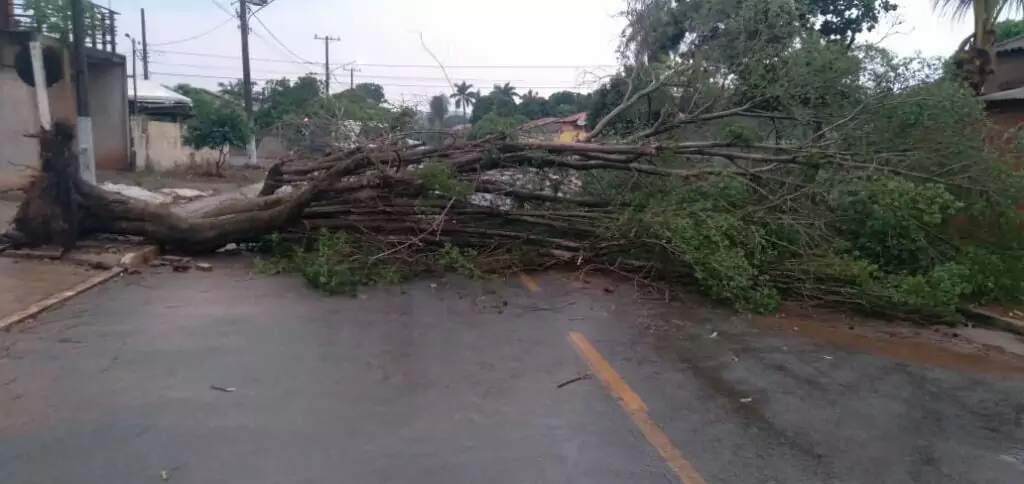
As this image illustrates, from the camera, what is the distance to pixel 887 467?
4777 mm

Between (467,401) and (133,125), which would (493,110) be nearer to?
(467,401)

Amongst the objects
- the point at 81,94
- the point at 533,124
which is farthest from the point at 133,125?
the point at 533,124

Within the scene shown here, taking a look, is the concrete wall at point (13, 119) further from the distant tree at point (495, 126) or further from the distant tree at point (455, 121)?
the distant tree at point (495, 126)

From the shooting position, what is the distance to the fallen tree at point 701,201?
9.41 metres

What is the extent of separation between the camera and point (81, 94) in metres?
17.5

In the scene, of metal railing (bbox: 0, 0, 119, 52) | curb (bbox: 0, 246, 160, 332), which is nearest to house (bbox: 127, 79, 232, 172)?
metal railing (bbox: 0, 0, 119, 52)

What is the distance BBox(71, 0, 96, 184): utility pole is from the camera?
16.4 metres

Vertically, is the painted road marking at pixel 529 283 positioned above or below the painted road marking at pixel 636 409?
below

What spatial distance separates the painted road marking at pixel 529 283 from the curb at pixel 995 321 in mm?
4776

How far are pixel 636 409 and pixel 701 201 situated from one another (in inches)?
187

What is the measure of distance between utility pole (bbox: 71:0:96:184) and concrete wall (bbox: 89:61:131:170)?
998 cm

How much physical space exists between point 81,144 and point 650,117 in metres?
12.6

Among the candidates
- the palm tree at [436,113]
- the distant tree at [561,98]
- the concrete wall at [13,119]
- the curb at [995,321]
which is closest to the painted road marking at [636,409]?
the curb at [995,321]

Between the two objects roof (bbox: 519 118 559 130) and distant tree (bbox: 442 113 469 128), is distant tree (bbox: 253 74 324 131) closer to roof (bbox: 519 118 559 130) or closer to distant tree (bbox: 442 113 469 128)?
distant tree (bbox: 442 113 469 128)
